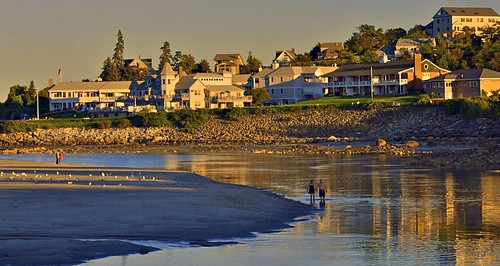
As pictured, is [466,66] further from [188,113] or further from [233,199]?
[233,199]

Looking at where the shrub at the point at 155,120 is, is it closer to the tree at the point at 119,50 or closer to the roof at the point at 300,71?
the roof at the point at 300,71

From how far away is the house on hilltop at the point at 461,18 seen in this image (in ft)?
611

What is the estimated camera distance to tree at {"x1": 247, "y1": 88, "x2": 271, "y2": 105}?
136m

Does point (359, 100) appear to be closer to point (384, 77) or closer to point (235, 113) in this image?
point (384, 77)

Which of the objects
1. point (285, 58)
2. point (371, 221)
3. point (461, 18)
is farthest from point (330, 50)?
point (371, 221)

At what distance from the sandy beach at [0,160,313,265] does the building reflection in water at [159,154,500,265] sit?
112 inches

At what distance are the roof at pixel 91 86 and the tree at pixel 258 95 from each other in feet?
84.5

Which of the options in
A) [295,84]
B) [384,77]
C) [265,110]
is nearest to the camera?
[265,110]

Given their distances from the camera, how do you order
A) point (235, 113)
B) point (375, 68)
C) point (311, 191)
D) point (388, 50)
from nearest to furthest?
point (311, 191)
point (235, 113)
point (375, 68)
point (388, 50)

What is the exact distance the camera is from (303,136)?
104812mm

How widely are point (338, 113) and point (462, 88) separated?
1811cm

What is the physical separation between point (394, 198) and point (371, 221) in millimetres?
8246

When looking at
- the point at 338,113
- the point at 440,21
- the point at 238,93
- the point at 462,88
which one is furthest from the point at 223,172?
the point at 440,21

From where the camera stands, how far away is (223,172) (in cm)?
6294
